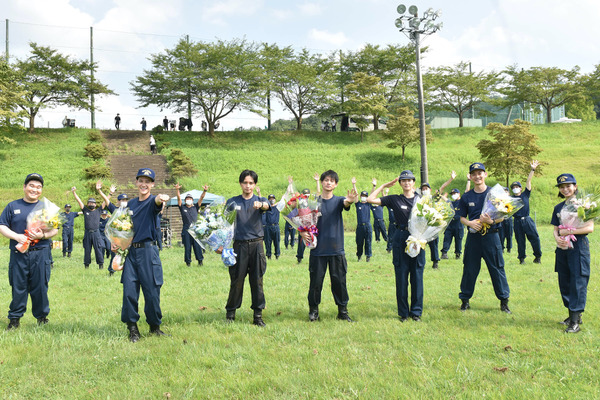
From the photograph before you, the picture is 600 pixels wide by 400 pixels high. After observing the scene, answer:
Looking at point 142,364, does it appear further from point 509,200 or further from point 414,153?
point 414,153

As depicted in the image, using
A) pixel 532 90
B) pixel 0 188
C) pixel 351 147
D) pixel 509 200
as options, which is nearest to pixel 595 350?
pixel 509 200

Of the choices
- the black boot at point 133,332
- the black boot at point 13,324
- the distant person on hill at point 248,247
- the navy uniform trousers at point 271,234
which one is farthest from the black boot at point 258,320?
the navy uniform trousers at point 271,234

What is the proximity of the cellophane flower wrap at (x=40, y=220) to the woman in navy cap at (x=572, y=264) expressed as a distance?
7.30m

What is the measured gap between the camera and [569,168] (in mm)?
30391

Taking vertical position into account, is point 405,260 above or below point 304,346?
above

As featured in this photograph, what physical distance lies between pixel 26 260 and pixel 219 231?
114 inches

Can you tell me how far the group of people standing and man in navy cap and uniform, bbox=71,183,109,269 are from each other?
6.48m

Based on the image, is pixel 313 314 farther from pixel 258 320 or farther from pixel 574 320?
pixel 574 320

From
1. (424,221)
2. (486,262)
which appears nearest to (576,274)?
(486,262)

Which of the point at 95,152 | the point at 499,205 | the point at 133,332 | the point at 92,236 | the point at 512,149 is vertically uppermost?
the point at 95,152

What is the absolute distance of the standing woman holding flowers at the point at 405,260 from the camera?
19.8ft

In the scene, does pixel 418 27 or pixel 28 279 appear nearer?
pixel 28 279

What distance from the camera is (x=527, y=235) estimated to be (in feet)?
35.9

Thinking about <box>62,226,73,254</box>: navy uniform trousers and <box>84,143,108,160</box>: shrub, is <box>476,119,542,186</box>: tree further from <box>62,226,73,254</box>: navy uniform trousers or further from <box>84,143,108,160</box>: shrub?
<box>84,143,108,160</box>: shrub
